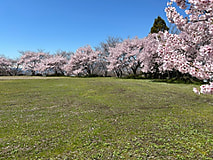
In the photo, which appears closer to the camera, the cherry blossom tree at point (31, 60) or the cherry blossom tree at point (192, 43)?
the cherry blossom tree at point (192, 43)

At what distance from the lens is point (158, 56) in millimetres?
20484

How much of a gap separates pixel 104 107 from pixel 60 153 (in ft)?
13.9

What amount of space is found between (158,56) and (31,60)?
124 ft

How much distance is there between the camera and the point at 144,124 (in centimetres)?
544

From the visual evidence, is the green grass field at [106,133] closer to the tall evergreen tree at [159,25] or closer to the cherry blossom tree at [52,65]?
the tall evergreen tree at [159,25]

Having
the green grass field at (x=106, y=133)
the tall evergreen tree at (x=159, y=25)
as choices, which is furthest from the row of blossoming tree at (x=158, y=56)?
the tall evergreen tree at (x=159, y=25)

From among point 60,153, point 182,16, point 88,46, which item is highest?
point 88,46

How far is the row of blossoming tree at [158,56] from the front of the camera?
4051mm

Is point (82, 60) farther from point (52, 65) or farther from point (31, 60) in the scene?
point (31, 60)

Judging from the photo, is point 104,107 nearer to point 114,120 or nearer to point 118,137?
point 114,120

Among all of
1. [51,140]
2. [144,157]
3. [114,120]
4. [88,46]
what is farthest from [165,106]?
[88,46]

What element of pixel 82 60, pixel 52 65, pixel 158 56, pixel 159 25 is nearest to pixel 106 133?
pixel 158 56

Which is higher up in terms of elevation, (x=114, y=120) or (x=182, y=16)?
(x=182, y=16)

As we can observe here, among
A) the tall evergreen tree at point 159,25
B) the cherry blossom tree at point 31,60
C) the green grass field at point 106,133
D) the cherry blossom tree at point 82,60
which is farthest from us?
the cherry blossom tree at point 31,60
